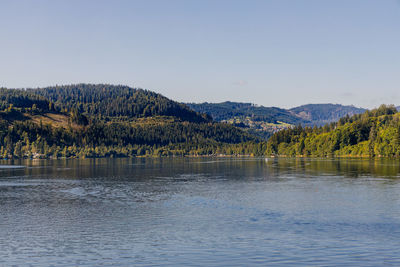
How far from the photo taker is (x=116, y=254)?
29.4m

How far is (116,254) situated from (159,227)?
365 inches

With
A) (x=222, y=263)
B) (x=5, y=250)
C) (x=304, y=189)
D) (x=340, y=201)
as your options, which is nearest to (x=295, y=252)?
(x=222, y=263)

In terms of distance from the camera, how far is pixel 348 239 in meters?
32.8

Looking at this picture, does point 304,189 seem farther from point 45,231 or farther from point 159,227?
point 45,231

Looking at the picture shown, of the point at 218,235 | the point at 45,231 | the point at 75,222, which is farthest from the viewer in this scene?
the point at 75,222

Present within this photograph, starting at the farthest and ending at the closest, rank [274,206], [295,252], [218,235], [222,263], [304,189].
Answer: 1. [304,189]
2. [274,206]
3. [218,235]
4. [295,252]
5. [222,263]

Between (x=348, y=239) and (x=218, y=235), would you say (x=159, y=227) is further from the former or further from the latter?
(x=348, y=239)

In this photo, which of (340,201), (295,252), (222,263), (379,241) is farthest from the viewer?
(340,201)

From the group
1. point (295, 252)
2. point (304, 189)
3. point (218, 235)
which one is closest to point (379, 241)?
point (295, 252)

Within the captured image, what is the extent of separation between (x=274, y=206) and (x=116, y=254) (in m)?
25.4

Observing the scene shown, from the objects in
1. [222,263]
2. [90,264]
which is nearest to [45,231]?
[90,264]

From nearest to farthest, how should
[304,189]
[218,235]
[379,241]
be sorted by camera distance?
[379,241] → [218,235] → [304,189]

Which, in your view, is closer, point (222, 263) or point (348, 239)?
point (222, 263)

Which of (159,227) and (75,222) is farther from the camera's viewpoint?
(75,222)
